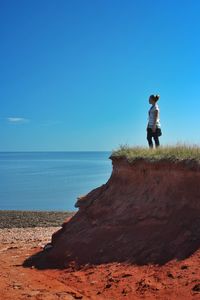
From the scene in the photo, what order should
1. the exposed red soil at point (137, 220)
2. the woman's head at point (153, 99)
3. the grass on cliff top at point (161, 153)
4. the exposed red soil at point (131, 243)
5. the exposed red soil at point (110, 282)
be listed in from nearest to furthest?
the exposed red soil at point (110, 282), the exposed red soil at point (131, 243), the exposed red soil at point (137, 220), the grass on cliff top at point (161, 153), the woman's head at point (153, 99)

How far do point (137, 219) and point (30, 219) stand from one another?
1861 centimetres

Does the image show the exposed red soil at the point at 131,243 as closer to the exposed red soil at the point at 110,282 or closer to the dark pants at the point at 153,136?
the exposed red soil at the point at 110,282

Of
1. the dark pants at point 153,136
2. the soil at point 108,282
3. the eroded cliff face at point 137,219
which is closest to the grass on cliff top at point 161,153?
the eroded cliff face at point 137,219

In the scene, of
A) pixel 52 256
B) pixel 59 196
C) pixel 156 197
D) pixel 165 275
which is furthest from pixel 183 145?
pixel 59 196

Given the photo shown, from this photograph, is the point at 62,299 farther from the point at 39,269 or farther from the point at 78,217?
the point at 78,217

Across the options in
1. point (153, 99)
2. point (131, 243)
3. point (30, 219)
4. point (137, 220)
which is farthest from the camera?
point (30, 219)

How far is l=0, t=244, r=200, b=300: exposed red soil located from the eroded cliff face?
1.14 feet

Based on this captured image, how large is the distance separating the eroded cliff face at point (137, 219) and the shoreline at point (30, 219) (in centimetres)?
1371

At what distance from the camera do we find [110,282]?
9742 mm

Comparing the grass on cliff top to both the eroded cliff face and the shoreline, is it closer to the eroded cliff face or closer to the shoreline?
the eroded cliff face

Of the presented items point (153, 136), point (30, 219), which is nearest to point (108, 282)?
point (153, 136)

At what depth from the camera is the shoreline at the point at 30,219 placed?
27.2m

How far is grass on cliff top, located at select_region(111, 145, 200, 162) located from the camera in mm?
10945

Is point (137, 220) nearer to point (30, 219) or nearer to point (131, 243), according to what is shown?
point (131, 243)
